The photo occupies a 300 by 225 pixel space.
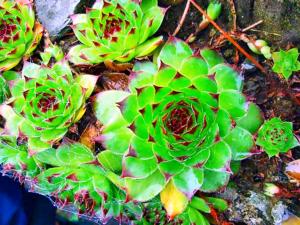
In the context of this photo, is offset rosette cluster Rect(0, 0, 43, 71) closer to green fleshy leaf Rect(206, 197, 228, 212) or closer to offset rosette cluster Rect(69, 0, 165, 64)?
offset rosette cluster Rect(69, 0, 165, 64)

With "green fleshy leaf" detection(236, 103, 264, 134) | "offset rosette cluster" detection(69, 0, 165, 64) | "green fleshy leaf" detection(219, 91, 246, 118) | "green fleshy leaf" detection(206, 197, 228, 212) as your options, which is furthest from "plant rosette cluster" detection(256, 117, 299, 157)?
"offset rosette cluster" detection(69, 0, 165, 64)

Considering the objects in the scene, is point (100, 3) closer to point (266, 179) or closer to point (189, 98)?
point (189, 98)

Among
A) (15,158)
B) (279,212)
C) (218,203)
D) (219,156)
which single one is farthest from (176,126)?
(15,158)

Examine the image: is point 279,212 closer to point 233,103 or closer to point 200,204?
point 200,204

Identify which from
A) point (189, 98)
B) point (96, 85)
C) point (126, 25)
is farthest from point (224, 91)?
point (96, 85)

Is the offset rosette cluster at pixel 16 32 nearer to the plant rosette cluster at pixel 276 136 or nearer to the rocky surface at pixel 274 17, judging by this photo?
the rocky surface at pixel 274 17

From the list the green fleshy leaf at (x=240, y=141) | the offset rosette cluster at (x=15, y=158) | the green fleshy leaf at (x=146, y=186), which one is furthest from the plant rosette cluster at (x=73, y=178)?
the green fleshy leaf at (x=240, y=141)
